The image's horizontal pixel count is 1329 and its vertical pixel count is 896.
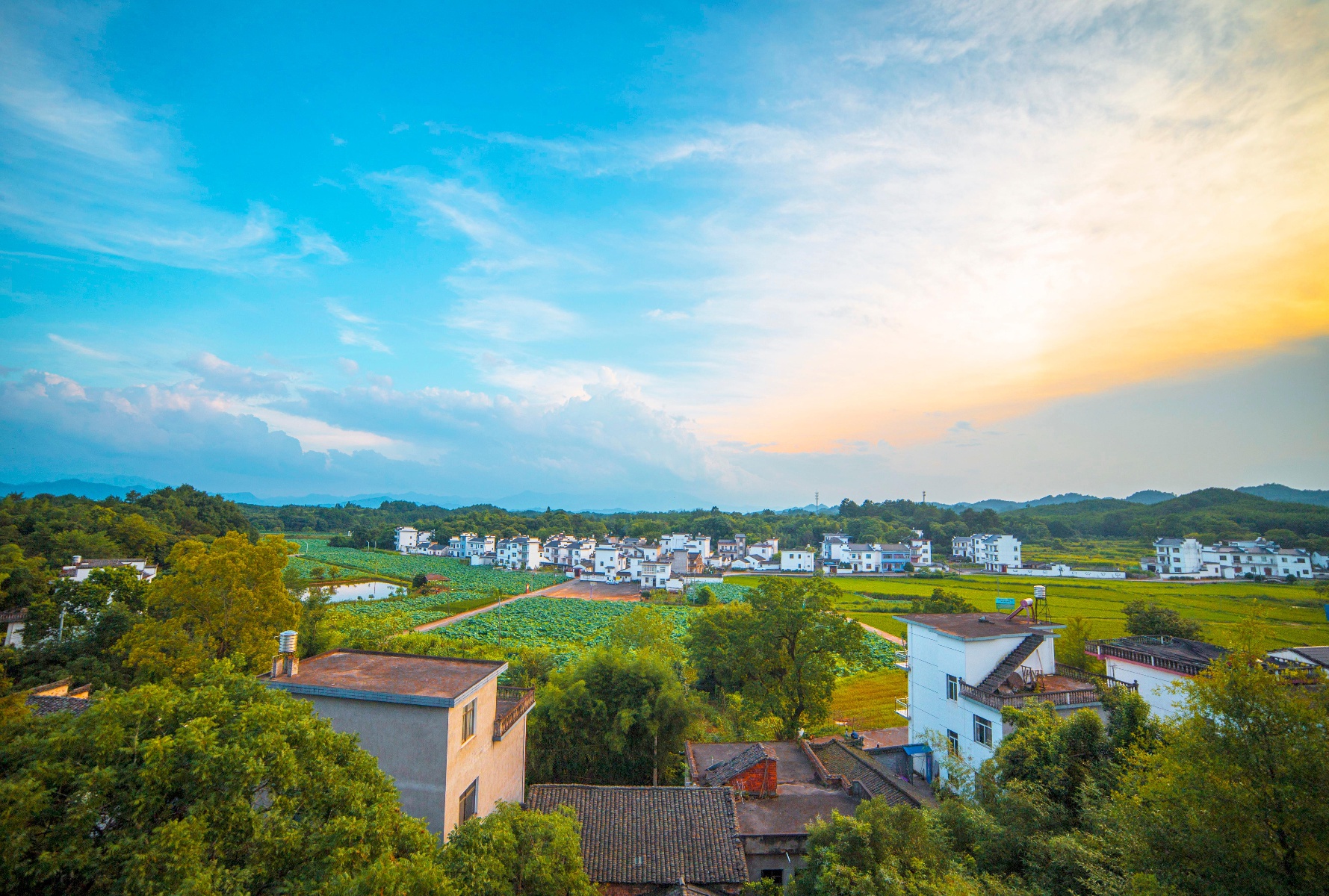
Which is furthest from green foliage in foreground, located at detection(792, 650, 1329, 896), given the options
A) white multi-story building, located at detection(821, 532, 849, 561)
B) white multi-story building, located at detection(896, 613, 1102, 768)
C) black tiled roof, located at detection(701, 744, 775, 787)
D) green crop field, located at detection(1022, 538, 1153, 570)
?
white multi-story building, located at detection(821, 532, 849, 561)

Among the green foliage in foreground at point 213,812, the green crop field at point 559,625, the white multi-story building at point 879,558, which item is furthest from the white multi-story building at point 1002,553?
the green foliage in foreground at point 213,812

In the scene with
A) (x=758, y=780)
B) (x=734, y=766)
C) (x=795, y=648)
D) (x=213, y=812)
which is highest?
(x=213, y=812)

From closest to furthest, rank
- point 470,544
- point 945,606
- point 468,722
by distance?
point 468,722
point 945,606
point 470,544

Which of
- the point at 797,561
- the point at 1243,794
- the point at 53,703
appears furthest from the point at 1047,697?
the point at 797,561

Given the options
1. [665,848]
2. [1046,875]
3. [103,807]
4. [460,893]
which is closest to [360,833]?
[460,893]

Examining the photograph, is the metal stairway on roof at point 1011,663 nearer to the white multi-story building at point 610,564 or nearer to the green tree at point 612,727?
the green tree at point 612,727

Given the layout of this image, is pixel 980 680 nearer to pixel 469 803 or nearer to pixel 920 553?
pixel 469 803
